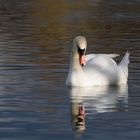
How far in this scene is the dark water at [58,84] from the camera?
12359 millimetres

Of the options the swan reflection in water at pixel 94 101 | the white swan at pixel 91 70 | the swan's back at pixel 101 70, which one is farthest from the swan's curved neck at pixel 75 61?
the swan reflection in water at pixel 94 101

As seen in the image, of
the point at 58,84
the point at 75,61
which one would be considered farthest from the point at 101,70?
the point at 58,84

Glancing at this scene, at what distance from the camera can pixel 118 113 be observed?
44.8 ft

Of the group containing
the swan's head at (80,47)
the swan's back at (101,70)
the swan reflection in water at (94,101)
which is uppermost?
the swan's head at (80,47)

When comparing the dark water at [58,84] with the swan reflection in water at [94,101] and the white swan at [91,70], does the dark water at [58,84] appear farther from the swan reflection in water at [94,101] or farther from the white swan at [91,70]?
the white swan at [91,70]

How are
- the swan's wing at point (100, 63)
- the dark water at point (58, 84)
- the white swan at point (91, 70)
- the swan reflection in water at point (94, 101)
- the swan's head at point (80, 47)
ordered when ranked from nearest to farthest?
the dark water at point (58, 84) < the swan reflection in water at point (94, 101) < the swan's head at point (80, 47) < the white swan at point (91, 70) < the swan's wing at point (100, 63)

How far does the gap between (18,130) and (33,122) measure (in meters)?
0.64

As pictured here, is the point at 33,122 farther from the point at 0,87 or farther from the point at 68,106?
the point at 0,87

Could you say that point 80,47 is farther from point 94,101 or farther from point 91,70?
point 94,101

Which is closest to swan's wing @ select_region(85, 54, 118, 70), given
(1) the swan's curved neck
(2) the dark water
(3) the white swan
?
(3) the white swan

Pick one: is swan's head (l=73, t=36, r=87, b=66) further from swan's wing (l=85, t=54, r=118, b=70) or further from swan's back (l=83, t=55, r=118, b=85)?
swan's wing (l=85, t=54, r=118, b=70)

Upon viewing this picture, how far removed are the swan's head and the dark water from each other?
60cm

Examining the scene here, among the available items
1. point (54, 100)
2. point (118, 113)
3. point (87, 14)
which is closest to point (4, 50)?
point (54, 100)

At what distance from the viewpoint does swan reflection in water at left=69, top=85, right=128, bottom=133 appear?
44.1 ft
